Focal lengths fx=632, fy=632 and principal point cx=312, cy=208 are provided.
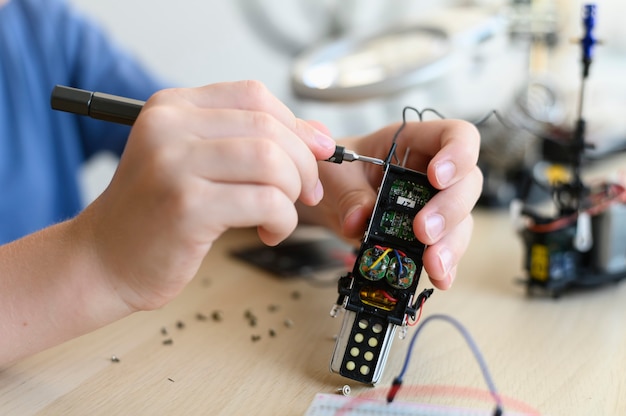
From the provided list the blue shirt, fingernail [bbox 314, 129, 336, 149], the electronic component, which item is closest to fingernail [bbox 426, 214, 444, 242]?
the electronic component

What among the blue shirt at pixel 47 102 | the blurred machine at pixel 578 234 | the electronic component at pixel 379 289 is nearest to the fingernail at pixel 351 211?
the electronic component at pixel 379 289

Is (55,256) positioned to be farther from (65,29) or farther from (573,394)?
Answer: (65,29)

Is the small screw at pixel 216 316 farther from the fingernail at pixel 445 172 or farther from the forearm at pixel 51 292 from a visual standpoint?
the fingernail at pixel 445 172

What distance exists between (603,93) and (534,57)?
1.56 feet

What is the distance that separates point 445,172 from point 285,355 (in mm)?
247

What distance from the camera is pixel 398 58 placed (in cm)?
105

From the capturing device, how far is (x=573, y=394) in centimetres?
58

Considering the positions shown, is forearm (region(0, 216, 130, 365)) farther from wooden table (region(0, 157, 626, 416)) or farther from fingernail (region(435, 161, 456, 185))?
fingernail (region(435, 161, 456, 185))

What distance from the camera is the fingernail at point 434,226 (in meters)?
0.60

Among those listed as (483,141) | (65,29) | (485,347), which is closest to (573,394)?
(485,347)

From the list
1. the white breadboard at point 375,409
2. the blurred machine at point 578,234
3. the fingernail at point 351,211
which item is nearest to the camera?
the white breadboard at point 375,409

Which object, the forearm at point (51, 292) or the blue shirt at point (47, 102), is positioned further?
the blue shirt at point (47, 102)

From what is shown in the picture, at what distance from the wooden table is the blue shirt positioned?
14.8 inches

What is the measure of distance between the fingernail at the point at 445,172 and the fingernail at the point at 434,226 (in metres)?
0.04
